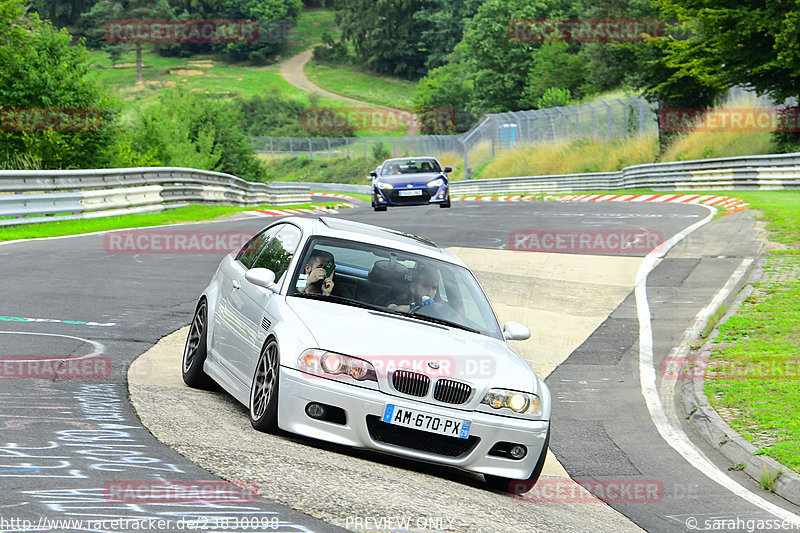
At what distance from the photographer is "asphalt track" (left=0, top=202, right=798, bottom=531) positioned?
5.02 metres

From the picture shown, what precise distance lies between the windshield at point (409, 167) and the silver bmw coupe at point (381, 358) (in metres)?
22.0

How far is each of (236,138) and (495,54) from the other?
5926 centimetres

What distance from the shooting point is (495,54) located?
3974 inches

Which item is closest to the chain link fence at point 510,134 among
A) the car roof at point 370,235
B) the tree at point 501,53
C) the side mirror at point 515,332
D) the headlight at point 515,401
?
the tree at point 501,53

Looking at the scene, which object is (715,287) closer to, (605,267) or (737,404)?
(605,267)

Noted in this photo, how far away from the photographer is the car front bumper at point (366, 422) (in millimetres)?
6520

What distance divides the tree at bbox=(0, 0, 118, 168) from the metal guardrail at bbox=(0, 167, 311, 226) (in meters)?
2.82

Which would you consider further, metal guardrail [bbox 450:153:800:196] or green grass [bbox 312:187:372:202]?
green grass [bbox 312:187:372:202]

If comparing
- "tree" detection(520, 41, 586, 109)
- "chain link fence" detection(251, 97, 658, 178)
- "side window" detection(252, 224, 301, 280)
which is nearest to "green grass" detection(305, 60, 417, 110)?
"chain link fence" detection(251, 97, 658, 178)

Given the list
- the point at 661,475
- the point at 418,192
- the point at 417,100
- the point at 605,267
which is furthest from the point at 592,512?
the point at 417,100

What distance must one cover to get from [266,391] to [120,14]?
6222 inches

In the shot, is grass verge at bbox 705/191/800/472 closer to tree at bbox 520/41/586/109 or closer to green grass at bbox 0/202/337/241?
green grass at bbox 0/202/337/241

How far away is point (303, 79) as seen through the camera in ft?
507

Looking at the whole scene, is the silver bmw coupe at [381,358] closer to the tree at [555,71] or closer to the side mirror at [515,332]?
the side mirror at [515,332]
